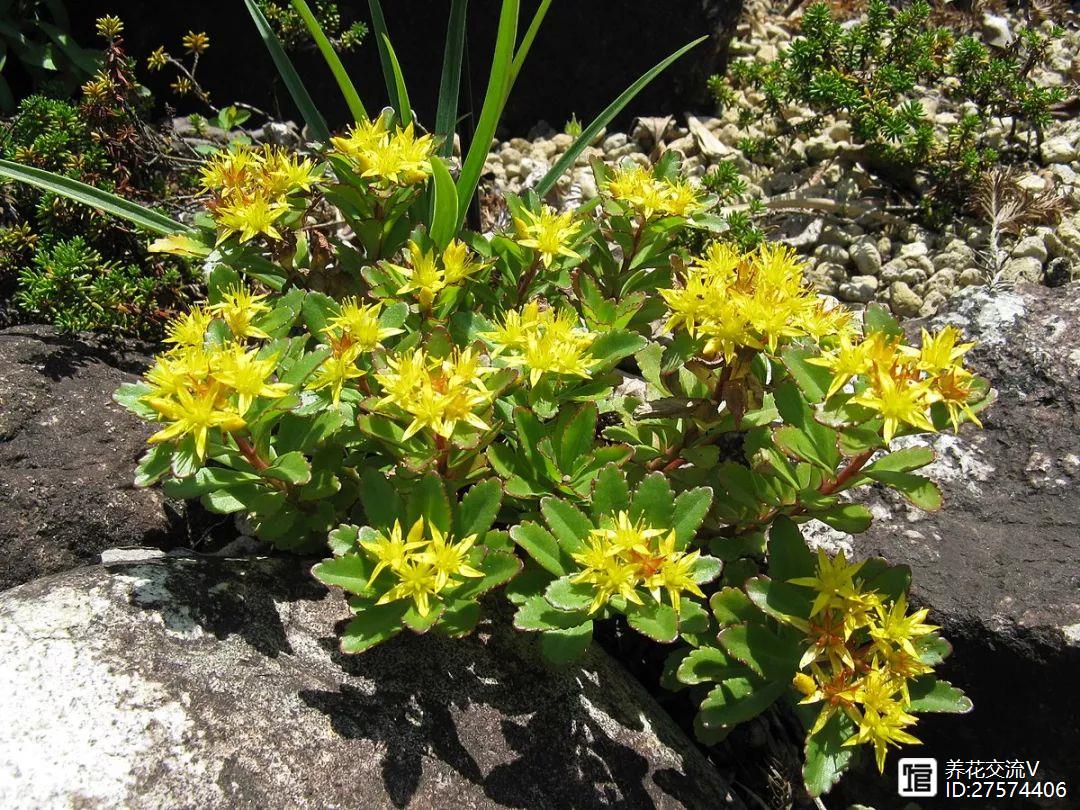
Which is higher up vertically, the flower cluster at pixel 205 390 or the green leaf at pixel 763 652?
the flower cluster at pixel 205 390

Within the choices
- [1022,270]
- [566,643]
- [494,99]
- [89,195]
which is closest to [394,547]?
[566,643]

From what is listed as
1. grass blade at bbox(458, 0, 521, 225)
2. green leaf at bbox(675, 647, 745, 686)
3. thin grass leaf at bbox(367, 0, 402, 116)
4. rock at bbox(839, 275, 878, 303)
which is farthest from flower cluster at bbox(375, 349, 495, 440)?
rock at bbox(839, 275, 878, 303)

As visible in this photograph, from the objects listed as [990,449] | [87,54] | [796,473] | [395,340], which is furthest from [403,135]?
[87,54]

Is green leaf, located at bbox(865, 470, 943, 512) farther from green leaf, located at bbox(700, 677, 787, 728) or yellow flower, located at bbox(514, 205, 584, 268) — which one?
yellow flower, located at bbox(514, 205, 584, 268)

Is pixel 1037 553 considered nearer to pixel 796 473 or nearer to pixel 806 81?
pixel 796 473

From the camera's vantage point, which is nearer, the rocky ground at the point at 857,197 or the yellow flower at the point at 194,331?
the yellow flower at the point at 194,331

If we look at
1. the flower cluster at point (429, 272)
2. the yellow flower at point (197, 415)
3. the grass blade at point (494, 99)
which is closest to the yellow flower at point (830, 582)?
the flower cluster at point (429, 272)

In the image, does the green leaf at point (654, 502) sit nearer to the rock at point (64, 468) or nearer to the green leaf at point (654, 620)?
the green leaf at point (654, 620)
